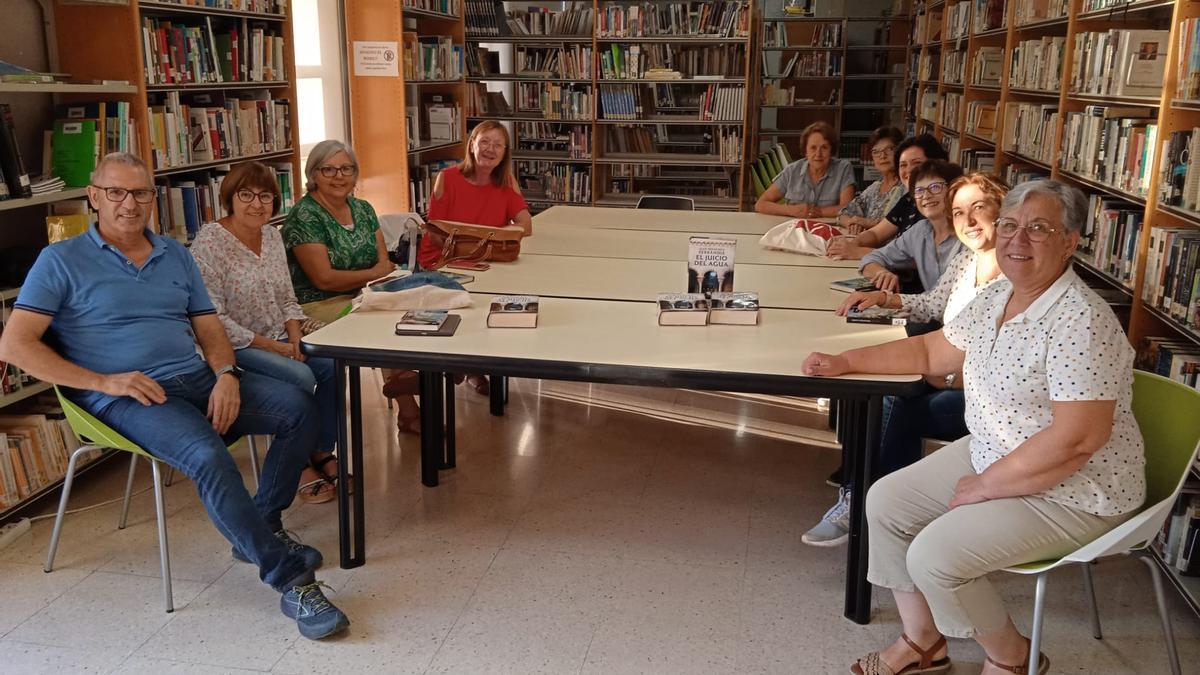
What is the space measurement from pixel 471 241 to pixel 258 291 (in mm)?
814

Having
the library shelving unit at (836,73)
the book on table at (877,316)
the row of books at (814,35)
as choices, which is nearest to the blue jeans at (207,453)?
the book on table at (877,316)

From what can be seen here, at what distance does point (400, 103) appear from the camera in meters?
6.01

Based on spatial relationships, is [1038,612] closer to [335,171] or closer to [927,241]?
[927,241]

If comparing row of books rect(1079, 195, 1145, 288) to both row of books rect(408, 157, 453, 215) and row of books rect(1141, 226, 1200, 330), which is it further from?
row of books rect(408, 157, 453, 215)

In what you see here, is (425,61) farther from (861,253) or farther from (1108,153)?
(1108,153)

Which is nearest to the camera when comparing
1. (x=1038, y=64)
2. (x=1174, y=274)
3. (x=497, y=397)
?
(x=1174, y=274)

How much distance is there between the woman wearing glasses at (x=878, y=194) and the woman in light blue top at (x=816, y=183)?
0.24 metres

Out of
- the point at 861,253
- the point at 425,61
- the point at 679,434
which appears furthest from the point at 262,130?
the point at 861,253

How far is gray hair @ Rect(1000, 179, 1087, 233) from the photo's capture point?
2023 millimetres

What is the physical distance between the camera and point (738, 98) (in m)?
7.50

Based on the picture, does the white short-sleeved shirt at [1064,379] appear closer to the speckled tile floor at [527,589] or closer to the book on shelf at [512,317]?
the speckled tile floor at [527,589]

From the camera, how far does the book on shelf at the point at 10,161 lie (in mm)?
2975

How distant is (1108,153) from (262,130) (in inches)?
146

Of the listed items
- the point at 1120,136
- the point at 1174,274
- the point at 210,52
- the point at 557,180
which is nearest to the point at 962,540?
the point at 1174,274
